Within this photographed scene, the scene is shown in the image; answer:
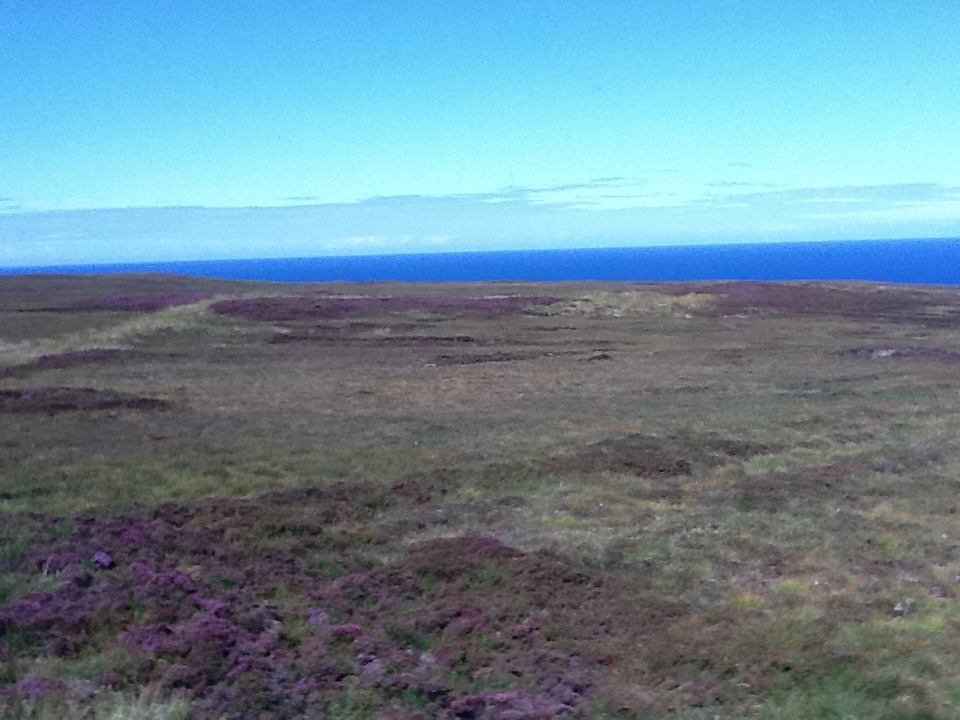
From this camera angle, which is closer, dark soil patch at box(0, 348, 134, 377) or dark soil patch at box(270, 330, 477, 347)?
dark soil patch at box(0, 348, 134, 377)

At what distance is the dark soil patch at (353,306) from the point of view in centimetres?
6181

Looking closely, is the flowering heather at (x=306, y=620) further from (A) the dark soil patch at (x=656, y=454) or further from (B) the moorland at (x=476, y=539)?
(A) the dark soil patch at (x=656, y=454)

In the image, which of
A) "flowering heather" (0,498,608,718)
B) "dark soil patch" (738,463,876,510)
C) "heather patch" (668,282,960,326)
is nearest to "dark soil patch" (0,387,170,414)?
"flowering heather" (0,498,608,718)

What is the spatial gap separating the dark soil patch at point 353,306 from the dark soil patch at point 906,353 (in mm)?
27114

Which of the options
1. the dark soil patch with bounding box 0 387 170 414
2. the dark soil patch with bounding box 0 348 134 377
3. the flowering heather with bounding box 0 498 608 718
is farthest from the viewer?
the dark soil patch with bounding box 0 348 134 377

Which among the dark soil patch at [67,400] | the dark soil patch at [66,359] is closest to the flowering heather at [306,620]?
the dark soil patch at [67,400]

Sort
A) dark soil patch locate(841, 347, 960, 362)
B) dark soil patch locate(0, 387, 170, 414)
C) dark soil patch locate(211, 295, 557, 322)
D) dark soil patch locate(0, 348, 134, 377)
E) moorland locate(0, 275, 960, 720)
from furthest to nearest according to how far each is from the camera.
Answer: dark soil patch locate(211, 295, 557, 322) < dark soil patch locate(841, 347, 960, 362) < dark soil patch locate(0, 348, 134, 377) < dark soil patch locate(0, 387, 170, 414) < moorland locate(0, 275, 960, 720)

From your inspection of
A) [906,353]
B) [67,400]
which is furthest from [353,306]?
[906,353]

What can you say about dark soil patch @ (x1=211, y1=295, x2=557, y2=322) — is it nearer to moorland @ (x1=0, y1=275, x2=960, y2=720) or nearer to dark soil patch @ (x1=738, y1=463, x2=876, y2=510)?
moorland @ (x1=0, y1=275, x2=960, y2=720)

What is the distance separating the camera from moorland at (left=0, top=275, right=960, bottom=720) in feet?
37.0

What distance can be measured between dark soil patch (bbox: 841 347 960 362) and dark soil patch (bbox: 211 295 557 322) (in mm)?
27114

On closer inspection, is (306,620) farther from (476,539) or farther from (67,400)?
(67,400)

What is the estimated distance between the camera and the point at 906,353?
47875 mm

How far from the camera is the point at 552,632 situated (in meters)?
13.2
